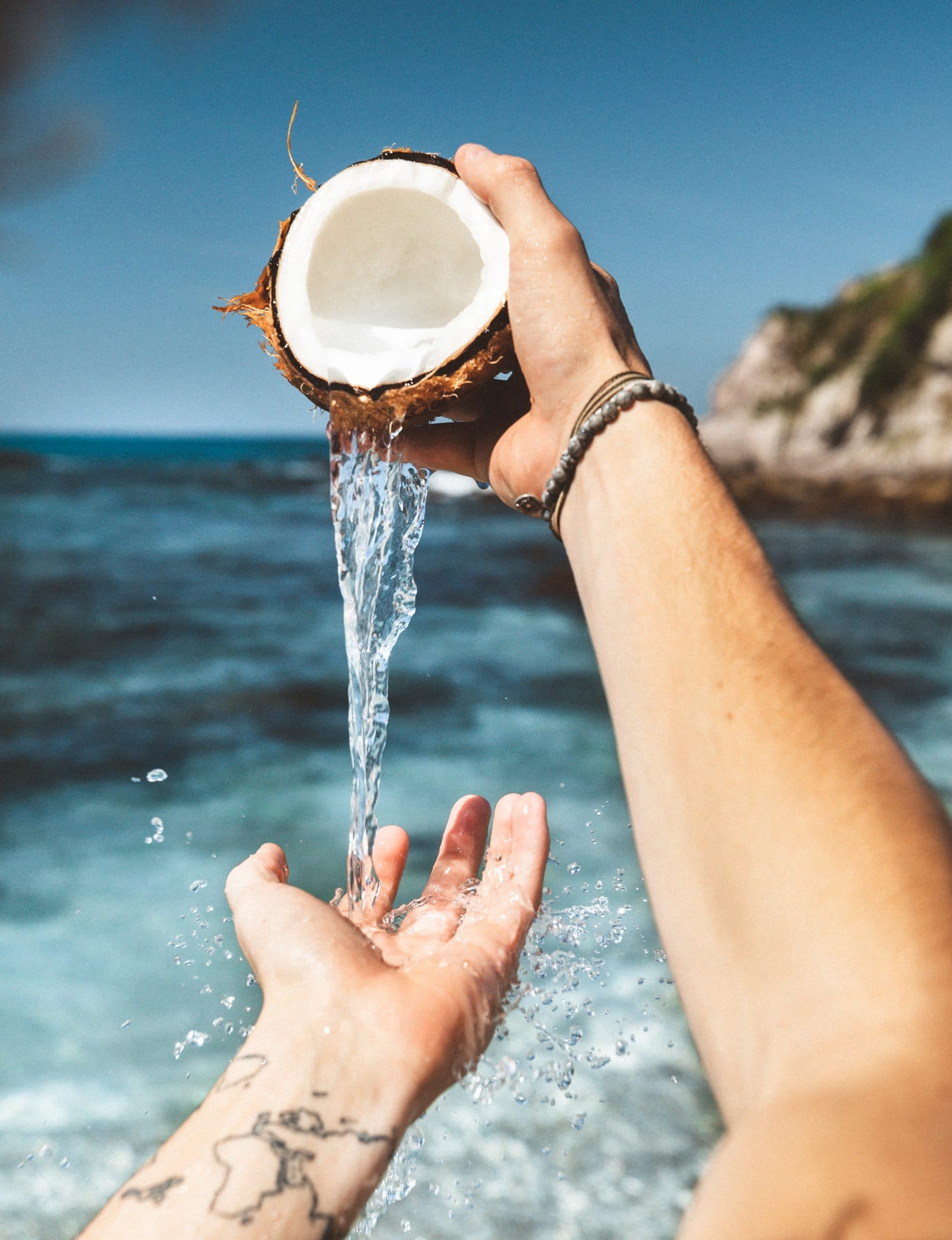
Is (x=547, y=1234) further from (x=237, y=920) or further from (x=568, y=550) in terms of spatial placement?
(x=568, y=550)

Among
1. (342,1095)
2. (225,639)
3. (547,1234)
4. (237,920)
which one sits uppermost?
(225,639)

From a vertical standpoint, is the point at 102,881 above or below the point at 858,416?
below

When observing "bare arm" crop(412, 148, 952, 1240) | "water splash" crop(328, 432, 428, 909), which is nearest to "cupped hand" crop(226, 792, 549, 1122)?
"water splash" crop(328, 432, 428, 909)

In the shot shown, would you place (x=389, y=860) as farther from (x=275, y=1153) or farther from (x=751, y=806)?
(x=751, y=806)

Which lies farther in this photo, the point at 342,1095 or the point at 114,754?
the point at 114,754

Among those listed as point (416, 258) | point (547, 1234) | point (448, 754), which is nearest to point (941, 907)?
point (416, 258)

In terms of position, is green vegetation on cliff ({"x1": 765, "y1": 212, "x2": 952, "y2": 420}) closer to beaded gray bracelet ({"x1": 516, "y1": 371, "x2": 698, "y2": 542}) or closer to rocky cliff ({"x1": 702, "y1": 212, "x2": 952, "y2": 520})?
rocky cliff ({"x1": 702, "y1": 212, "x2": 952, "y2": 520})

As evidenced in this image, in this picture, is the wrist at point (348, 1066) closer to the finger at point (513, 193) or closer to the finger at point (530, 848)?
the finger at point (530, 848)
